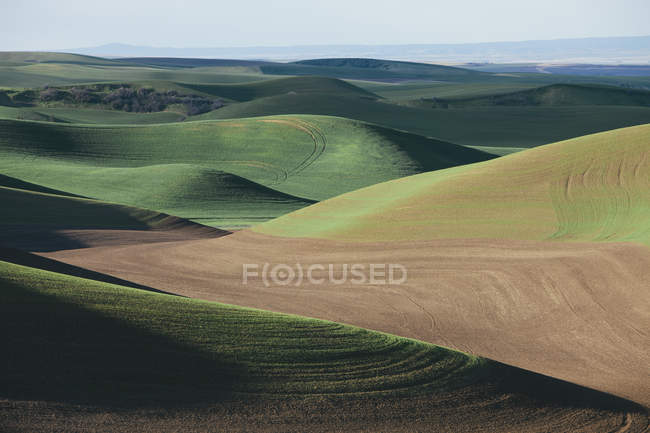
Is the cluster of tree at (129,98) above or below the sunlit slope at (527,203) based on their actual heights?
above

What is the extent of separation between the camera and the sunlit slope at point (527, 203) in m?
23.2

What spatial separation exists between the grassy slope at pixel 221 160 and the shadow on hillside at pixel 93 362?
3383 cm

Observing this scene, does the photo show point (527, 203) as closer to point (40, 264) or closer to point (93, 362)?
point (40, 264)

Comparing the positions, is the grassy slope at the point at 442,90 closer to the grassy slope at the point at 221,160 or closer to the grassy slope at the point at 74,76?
the grassy slope at the point at 74,76

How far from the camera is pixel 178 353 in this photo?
36.4 feet

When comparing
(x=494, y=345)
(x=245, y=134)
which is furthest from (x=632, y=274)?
(x=245, y=134)

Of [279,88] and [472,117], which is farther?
[279,88]

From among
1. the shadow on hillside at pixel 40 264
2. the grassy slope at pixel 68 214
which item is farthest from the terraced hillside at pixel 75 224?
the shadow on hillside at pixel 40 264

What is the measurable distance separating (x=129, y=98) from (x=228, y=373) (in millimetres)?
109641

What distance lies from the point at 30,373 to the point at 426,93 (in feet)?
506

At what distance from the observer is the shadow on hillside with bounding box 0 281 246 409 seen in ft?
31.8

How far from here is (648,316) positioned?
55.9 feet

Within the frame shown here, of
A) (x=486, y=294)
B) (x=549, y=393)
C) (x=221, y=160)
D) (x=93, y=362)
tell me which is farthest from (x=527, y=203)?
(x=221, y=160)

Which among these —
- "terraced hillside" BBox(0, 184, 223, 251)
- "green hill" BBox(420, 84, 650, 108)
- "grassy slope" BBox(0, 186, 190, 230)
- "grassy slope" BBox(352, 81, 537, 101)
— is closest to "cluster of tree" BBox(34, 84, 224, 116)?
"green hill" BBox(420, 84, 650, 108)
